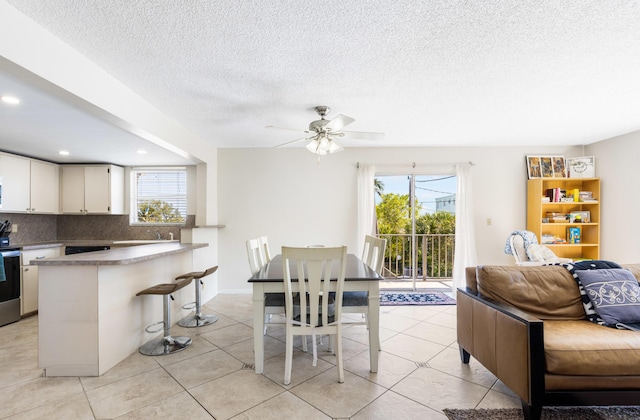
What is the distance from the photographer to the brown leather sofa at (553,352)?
1.61m

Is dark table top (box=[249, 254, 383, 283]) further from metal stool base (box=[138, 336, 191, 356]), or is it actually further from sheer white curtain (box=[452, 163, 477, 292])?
sheer white curtain (box=[452, 163, 477, 292])

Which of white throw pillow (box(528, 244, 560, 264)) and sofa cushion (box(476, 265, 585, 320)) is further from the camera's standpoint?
white throw pillow (box(528, 244, 560, 264))

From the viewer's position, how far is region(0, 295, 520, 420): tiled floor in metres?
1.84

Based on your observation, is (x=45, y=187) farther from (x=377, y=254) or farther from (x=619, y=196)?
(x=619, y=196)

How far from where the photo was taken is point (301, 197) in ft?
15.4

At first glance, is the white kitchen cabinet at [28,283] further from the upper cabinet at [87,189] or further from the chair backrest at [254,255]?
the chair backrest at [254,255]

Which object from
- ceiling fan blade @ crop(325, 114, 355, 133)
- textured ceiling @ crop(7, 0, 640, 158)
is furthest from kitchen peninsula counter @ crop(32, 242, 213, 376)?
ceiling fan blade @ crop(325, 114, 355, 133)

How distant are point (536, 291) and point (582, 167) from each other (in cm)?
354

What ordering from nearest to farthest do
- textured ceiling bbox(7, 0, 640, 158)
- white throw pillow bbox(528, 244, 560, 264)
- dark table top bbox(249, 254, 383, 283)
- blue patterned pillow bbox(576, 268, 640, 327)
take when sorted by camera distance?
1. textured ceiling bbox(7, 0, 640, 158)
2. blue patterned pillow bbox(576, 268, 640, 327)
3. dark table top bbox(249, 254, 383, 283)
4. white throw pillow bbox(528, 244, 560, 264)

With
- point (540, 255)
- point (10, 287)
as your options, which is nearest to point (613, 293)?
point (540, 255)

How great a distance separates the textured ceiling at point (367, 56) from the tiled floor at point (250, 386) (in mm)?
2421

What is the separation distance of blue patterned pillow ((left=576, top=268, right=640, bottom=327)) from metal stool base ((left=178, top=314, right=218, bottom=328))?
3.64 meters

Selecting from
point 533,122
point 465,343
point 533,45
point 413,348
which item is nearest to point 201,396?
point 413,348

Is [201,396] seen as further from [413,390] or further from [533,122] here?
[533,122]
